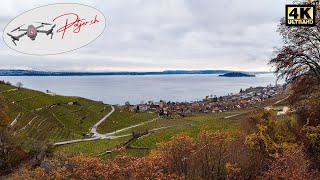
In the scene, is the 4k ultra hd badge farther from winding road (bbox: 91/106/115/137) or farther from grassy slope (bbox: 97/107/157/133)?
grassy slope (bbox: 97/107/157/133)

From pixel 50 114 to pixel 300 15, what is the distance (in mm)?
99102

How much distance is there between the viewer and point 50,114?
10569 cm

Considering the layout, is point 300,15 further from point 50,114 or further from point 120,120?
point 120,120

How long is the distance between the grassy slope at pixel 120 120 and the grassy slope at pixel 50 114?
157 inches

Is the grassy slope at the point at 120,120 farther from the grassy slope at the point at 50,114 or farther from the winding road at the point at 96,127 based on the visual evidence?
the grassy slope at the point at 50,114

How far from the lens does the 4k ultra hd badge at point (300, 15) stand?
16344 millimetres

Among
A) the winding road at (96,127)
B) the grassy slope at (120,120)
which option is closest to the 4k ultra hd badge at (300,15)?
the winding road at (96,127)

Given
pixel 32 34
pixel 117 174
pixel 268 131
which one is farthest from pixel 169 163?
pixel 32 34

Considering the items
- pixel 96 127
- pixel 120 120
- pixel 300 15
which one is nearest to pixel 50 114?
pixel 96 127

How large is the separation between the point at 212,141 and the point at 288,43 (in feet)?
26.2

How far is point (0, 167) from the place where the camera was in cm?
5275

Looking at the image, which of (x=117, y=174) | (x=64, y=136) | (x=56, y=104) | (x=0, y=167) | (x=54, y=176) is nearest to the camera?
(x=117, y=174)

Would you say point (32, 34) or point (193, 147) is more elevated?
point (32, 34)

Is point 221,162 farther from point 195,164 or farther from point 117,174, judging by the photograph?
point 117,174
